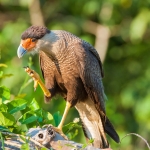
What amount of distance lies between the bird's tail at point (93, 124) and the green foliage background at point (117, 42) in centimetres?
332

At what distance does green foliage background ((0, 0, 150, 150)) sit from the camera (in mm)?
9508

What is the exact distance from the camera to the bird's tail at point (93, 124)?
540cm

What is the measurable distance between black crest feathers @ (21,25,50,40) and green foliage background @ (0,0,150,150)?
3.69 metres

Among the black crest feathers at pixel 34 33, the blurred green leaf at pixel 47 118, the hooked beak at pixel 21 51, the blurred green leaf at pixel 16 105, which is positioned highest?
the black crest feathers at pixel 34 33

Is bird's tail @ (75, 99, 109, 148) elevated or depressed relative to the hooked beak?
depressed

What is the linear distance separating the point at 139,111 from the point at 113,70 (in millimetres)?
1962

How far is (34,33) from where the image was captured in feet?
16.3

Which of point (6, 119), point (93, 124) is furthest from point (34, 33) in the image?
point (6, 119)

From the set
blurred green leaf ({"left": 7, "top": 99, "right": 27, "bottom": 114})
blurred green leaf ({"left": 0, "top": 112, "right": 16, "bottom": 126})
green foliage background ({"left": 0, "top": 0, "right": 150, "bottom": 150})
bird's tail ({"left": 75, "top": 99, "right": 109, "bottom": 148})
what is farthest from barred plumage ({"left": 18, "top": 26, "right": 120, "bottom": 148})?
green foliage background ({"left": 0, "top": 0, "right": 150, "bottom": 150})

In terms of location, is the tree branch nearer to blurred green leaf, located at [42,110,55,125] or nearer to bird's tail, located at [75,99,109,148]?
blurred green leaf, located at [42,110,55,125]

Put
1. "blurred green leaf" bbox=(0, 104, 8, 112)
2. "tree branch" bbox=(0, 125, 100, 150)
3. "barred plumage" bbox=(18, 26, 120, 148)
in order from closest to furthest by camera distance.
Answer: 1. "tree branch" bbox=(0, 125, 100, 150)
2. "blurred green leaf" bbox=(0, 104, 8, 112)
3. "barred plumage" bbox=(18, 26, 120, 148)

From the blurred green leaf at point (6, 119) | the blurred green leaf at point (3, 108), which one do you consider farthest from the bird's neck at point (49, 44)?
the blurred green leaf at point (6, 119)

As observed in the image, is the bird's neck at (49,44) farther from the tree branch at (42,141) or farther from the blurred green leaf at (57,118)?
the tree branch at (42,141)

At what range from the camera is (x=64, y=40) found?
16.8 feet
